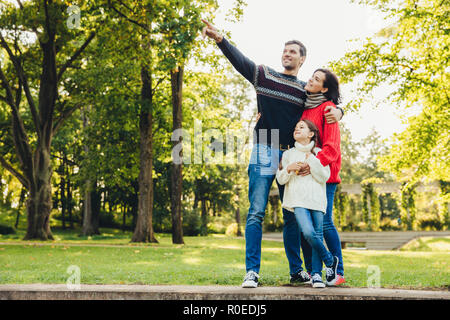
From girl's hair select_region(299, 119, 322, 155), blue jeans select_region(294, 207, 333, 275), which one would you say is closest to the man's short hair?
girl's hair select_region(299, 119, 322, 155)

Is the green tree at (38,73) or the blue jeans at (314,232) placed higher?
the green tree at (38,73)

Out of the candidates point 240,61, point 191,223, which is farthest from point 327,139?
point 191,223

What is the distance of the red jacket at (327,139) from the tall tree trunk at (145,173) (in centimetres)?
1365

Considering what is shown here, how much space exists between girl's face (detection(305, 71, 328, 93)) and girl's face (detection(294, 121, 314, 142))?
1.38 feet

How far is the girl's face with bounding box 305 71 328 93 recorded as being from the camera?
13.3 feet

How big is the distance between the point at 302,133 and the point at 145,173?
557 inches

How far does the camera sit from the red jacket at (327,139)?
385cm

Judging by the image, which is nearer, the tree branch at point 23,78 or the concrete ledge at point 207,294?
the concrete ledge at point 207,294

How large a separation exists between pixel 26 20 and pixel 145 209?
8791 millimetres

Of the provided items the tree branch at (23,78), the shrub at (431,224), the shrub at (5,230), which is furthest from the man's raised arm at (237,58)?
the shrub at (5,230)

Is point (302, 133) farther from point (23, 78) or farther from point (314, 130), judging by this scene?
point (23, 78)

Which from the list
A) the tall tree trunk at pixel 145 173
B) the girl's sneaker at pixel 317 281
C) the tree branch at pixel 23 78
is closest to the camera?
the girl's sneaker at pixel 317 281

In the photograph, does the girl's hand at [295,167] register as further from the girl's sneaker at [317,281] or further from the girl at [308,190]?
the girl's sneaker at [317,281]
